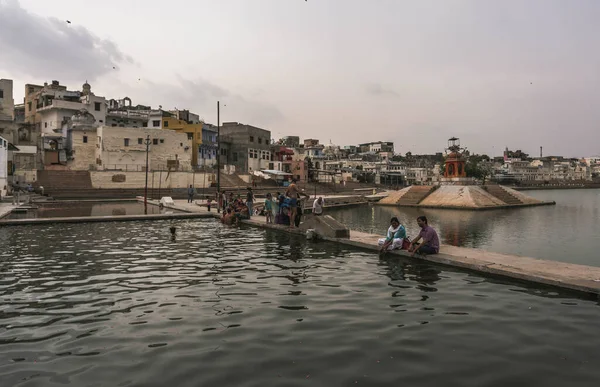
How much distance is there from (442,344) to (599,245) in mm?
20097

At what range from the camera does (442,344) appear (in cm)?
641

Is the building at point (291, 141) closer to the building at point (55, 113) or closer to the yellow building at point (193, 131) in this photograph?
the yellow building at point (193, 131)

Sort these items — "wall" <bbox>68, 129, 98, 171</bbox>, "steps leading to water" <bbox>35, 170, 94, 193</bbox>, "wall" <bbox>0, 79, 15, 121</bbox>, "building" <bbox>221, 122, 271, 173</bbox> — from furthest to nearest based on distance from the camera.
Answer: "building" <bbox>221, 122, 271, 173</bbox> < "wall" <bbox>0, 79, 15, 121</bbox> < "wall" <bbox>68, 129, 98, 171</bbox> < "steps leading to water" <bbox>35, 170, 94, 193</bbox>

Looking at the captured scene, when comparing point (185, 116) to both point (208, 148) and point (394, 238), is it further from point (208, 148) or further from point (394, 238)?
point (394, 238)

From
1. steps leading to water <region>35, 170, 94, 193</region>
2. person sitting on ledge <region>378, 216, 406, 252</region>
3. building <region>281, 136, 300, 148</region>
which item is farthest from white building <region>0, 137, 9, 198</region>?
building <region>281, 136, 300, 148</region>

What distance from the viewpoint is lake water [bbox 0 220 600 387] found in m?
5.46

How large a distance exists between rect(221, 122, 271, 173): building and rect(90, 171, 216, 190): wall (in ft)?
44.1

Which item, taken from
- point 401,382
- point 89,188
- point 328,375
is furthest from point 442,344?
point 89,188

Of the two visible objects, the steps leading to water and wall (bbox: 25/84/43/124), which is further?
wall (bbox: 25/84/43/124)

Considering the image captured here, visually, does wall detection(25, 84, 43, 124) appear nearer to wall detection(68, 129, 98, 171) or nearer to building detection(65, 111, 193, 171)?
building detection(65, 111, 193, 171)

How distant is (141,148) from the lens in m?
61.0

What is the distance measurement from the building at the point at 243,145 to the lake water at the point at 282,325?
63966 mm

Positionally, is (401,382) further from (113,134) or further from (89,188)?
(113,134)

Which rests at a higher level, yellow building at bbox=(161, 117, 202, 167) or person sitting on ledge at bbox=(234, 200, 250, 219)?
yellow building at bbox=(161, 117, 202, 167)
